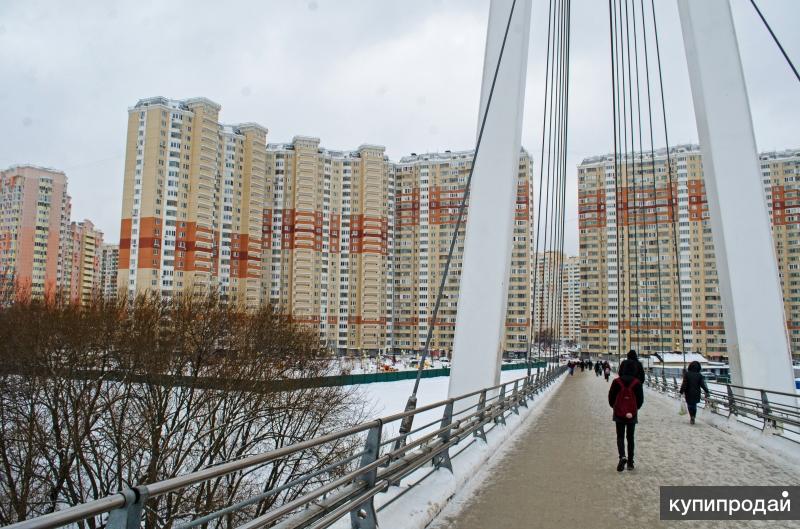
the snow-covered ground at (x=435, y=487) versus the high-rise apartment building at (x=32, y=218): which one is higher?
the high-rise apartment building at (x=32, y=218)

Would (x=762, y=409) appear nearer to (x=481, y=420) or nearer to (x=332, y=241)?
(x=481, y=420)

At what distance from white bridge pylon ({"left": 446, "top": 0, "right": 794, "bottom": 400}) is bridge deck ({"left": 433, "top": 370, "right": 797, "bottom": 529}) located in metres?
1.96

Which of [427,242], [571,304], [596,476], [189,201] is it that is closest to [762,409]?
[596,476]

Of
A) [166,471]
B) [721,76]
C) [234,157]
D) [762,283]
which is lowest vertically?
[166,471]

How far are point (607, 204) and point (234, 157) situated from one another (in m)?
52.0

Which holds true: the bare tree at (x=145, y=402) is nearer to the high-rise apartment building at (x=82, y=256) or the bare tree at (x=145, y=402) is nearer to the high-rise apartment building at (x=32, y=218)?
the high-rise apartment building at (x=82, y=256)

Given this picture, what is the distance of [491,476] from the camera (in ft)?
22.8

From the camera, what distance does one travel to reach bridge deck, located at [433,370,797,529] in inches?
202

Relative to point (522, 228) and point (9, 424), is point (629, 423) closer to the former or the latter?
Answer: point (9, 424)

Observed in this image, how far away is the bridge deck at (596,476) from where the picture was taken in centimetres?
512

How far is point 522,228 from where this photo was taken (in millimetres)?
85562

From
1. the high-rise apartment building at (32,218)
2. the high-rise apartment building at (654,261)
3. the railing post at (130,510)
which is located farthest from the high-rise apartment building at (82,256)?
the railing post at (130,510)

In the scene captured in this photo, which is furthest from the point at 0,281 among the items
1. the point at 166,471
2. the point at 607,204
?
the point at 607,204

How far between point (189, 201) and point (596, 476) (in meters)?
71.7
